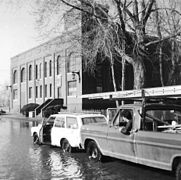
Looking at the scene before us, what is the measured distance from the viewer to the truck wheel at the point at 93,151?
10133 millimetres

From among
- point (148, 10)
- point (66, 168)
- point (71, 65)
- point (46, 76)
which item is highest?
point (148, 10)

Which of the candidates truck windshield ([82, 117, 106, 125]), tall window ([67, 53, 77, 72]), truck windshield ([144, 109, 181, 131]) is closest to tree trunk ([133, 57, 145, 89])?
truck windshield ([82, 117, 106, 125])

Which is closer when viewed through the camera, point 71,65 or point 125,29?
point 125,29

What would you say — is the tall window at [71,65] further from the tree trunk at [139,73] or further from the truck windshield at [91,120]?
the truck windshield at [91,120]

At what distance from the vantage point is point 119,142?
890 cm

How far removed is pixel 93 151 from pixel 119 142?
72.3 inches

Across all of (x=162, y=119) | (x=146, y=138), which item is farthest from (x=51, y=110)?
(x=146, y=138)

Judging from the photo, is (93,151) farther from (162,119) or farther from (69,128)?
(162,119)

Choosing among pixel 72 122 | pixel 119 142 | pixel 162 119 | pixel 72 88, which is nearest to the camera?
pixel 119 142

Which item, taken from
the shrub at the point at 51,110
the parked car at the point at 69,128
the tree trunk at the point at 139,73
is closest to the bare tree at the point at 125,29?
the tree trunk at the point at 139,73

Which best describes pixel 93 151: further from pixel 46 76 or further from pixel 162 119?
pixel 46 76

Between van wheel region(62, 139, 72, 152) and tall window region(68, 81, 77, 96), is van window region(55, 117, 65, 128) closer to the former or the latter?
van wheel region(62, 139, 72, 152)

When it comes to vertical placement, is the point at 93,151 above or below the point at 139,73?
below

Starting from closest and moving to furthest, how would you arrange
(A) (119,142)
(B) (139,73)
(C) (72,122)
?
1. (A) (119,142)
2. (C) (72,122)
3. (B) (139,73)
